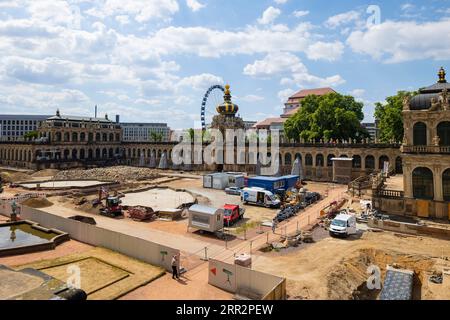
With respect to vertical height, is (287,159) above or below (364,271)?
above

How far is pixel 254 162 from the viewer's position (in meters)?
77.1

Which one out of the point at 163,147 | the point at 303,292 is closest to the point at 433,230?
the point at 303,292

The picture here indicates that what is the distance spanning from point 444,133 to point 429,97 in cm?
449

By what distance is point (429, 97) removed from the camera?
3638 cm

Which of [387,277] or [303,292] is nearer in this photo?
[303,292]

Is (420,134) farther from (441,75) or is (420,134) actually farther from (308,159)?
(308,159)

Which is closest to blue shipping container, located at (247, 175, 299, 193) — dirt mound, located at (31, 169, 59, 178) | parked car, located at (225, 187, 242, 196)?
parked car, located at (225, 187, 242, 196)

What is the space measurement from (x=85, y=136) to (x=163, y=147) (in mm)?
27960

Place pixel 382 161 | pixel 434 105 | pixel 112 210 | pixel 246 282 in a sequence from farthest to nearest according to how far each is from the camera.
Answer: pixel 382 161, pixel 112 210, pixel 434 105, pixel 246 282

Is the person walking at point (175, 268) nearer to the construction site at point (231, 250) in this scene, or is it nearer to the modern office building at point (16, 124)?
the construction site at point (231, 250)

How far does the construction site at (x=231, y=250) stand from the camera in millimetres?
18828

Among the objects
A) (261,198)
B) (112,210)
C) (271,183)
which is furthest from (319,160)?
(112,210)

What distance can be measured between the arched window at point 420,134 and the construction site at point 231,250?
8.74 metres
